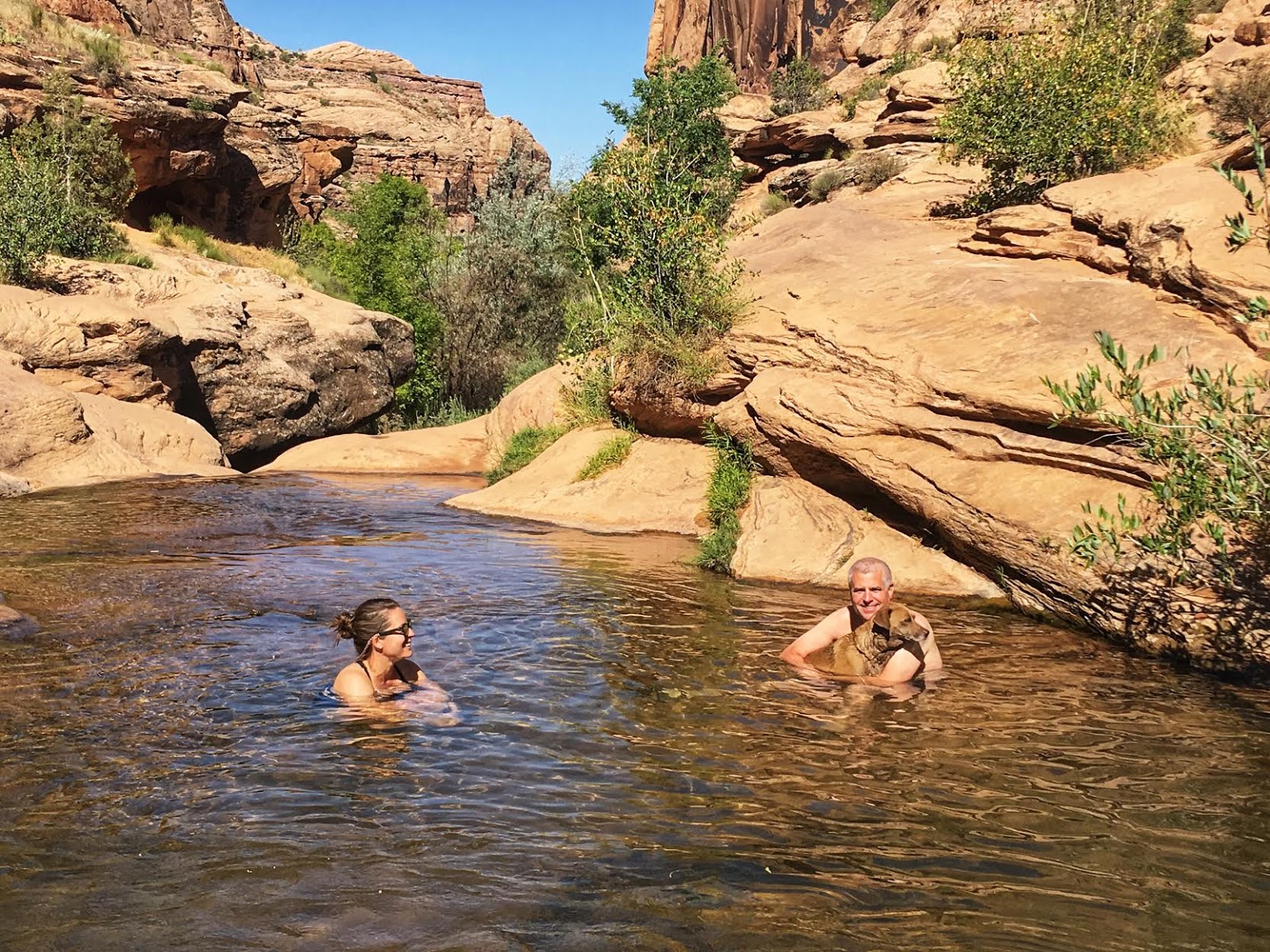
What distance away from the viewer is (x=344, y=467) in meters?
20.0

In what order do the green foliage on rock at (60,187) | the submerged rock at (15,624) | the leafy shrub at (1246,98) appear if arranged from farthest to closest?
the green foliage on rock at (60,187) → the leafy shrub at (1246,98) → the submerged rock at (15,624)

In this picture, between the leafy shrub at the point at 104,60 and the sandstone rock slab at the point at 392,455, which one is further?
the leafy shrub at the point at 104,60

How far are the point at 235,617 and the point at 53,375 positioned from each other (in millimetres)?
11365

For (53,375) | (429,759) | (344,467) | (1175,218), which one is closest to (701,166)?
(344,467)

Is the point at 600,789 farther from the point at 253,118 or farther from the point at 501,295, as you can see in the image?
the point at 253,118

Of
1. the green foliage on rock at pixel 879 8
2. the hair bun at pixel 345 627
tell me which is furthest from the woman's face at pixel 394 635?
the green foliage on rock at pixel 879 8

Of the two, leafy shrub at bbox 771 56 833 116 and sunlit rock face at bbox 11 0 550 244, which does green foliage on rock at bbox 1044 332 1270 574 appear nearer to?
sunlit rock face at bbox 11 0 550 244

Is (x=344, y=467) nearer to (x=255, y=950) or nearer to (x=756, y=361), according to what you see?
(x=756, y=361)

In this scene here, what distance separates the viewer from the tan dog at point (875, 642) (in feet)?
23.7

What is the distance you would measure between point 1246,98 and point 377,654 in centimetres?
1657

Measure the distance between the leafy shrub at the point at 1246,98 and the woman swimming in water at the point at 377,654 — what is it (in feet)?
50.5

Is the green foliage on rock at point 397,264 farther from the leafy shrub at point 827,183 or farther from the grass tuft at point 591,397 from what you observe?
the grass tuft at point 591,397

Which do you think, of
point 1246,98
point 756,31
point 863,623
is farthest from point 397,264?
point 756,31

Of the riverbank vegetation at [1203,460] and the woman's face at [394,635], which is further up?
the riverbank vegetation at [1203,460]
